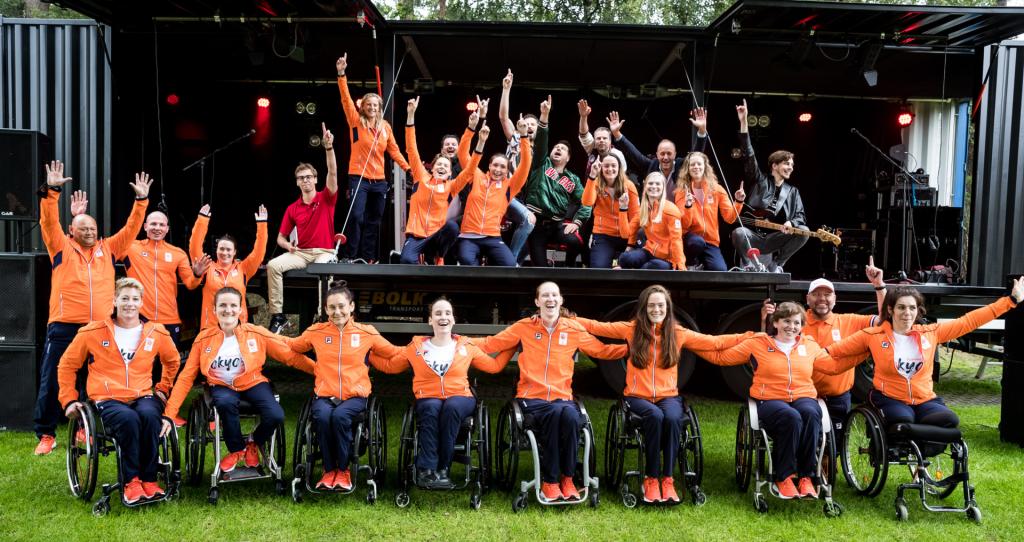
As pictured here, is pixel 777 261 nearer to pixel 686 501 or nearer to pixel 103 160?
pixel 686 501

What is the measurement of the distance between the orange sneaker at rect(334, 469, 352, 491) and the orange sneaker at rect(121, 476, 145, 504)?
1.02m

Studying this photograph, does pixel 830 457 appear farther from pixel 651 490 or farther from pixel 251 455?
pixel 251 455

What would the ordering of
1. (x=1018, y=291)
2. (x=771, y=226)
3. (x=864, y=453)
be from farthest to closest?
(x=771, y=226), (x=1018, y=291), (x=864, y=453)

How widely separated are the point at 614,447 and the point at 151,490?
2648 millimetres

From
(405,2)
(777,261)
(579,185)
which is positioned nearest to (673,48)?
(579,185)

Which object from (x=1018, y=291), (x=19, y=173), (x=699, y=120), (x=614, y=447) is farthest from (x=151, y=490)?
(x=1018, y=291)

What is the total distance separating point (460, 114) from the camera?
10148 mm

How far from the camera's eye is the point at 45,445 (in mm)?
4945

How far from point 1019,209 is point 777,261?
7.69 feet

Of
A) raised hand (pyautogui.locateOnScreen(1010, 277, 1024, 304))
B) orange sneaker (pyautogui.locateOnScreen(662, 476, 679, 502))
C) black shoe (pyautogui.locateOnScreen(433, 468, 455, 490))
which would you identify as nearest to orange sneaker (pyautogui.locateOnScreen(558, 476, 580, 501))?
orange sneaker (pyautogui.locateOnScreen(662, 476, 679, 502))

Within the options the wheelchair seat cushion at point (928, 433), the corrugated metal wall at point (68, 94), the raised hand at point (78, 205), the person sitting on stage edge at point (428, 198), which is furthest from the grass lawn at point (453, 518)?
the corrugated metal wall at point (68, 94)

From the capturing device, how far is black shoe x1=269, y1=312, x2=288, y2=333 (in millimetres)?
5480

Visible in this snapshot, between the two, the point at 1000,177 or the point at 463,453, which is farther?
the point at 1000,177

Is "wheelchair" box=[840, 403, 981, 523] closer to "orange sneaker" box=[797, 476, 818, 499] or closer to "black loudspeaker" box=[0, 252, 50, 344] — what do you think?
"orange sneaker" box=[797, 476, 818, 499]
